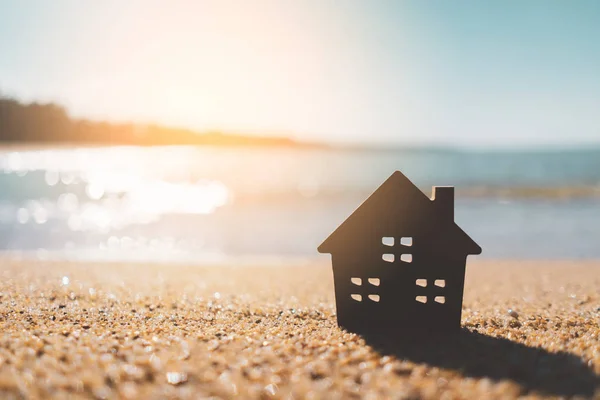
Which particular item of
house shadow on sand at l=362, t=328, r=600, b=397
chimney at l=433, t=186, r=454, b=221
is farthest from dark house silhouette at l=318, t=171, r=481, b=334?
house shadow on sand at l=362, t=328, r=600, b=397

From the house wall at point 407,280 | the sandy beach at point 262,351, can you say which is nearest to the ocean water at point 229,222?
the sandy beach at point 262,351

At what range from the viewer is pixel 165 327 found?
157 inches

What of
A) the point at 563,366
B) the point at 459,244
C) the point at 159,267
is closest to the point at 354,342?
the point at 459,244

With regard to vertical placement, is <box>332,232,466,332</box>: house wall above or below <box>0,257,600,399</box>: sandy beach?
above

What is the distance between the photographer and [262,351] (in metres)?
3.39

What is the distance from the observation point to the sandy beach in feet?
9.16

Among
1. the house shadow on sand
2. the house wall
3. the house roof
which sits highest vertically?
the house roof

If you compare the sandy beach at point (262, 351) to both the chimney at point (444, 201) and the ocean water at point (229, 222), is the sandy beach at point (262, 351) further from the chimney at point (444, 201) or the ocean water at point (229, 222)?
the ocean water at point (229, 222)

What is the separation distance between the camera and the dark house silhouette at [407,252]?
3.75m

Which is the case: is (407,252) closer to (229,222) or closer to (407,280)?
(407,280)

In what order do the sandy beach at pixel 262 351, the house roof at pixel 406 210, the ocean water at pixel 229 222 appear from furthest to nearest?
the ocean water at pixel 229 222
the house roof at pixel 406 210
the sandy beach at pixel 262 351

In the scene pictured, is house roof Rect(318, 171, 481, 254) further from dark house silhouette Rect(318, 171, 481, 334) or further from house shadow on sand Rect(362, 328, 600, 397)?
house shadow on sand Rect(362, 328, 600, 397)

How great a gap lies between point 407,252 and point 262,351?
1305 millimetres

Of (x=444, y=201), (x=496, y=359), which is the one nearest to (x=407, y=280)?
(x=444, y=201)
